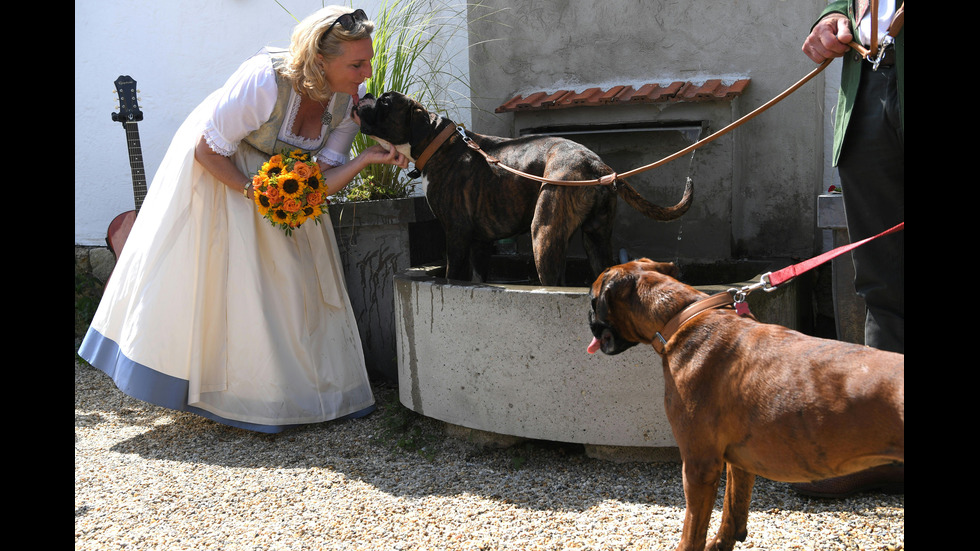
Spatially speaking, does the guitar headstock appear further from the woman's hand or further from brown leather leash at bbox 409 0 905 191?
brown leather leash at bbox 409 0 905 191

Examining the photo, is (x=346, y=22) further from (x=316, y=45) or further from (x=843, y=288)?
(x=843, y=288)

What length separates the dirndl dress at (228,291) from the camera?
162 inches

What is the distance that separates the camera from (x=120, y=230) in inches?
244

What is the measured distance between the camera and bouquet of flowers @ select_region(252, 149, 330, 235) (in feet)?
12.8

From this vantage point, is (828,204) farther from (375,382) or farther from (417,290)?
(375,382)

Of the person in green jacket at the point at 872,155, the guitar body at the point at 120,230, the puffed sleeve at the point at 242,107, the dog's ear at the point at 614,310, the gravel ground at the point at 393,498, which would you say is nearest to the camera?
the dog's ear at the point at 614,310

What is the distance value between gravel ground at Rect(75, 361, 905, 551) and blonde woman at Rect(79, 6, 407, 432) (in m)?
0.28

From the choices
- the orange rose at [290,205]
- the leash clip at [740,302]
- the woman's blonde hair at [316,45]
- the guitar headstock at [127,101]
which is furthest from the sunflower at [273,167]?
the guitar headstock at [127,101]

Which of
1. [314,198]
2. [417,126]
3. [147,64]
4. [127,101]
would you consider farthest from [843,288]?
[147,64]

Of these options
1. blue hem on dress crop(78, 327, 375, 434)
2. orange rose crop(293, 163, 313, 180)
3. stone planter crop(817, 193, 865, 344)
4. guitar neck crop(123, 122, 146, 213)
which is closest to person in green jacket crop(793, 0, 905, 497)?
stone planter crop(817, 193, 865, 344)

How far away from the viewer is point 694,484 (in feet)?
7.29

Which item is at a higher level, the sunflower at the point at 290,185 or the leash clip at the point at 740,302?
the sunflower at the point at 290,185

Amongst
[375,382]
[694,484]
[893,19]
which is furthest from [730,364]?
[375,382]

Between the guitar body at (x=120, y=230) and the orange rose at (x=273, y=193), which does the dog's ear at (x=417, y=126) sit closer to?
the orange rose at (x=273, y=193)
